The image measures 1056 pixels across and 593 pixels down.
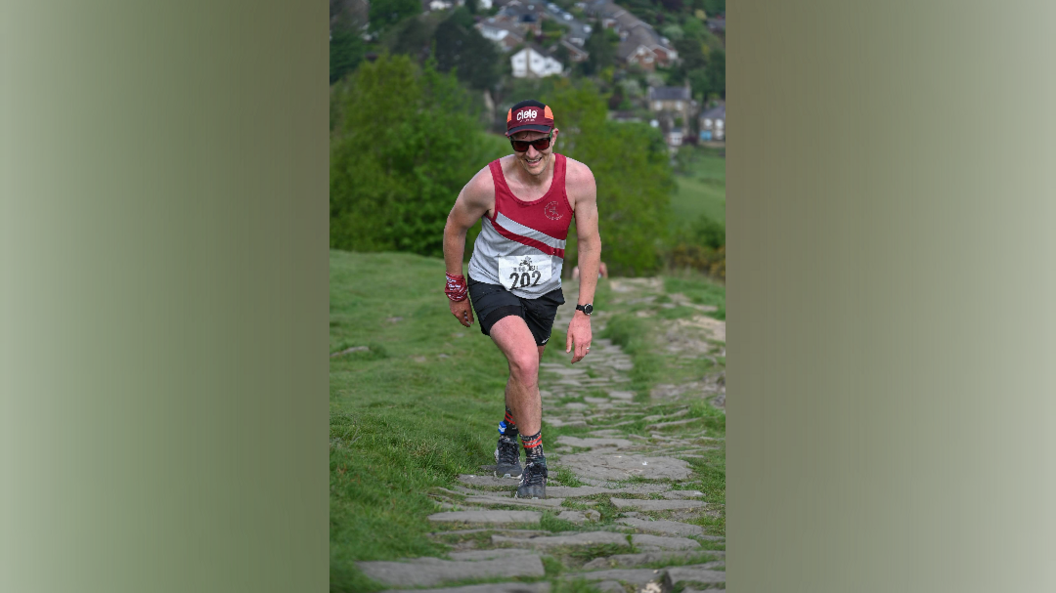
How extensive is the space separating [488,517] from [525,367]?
0.84 metres

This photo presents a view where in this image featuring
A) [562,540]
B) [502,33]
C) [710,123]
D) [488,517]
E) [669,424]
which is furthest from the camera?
[710,123]

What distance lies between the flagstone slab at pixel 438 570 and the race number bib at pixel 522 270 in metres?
1.81

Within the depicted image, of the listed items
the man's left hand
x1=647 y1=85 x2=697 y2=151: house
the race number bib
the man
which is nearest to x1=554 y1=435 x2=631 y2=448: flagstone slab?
the man

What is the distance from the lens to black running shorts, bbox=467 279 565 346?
5.44m

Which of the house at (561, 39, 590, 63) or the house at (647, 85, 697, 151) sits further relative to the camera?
the house at (647, 85, 697, 151)

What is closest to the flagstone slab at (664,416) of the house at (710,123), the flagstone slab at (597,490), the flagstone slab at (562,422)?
the flagstone slab at (562,422)

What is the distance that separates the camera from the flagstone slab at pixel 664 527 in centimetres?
480

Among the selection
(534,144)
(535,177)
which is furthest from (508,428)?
(534,144)

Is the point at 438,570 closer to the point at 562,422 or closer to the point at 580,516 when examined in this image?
the point at 580,516

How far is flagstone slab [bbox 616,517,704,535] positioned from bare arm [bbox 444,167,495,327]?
1565 millimetres

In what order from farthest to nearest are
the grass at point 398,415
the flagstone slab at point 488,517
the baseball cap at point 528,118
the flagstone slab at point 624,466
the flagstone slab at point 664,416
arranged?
1. the flagstone slab at point 664,416
2. the flagstone slab at point 624,466
3. the baseball cap at point 528,118
4. the flagstone slab at point 488,517
5. the grass at point 398,415

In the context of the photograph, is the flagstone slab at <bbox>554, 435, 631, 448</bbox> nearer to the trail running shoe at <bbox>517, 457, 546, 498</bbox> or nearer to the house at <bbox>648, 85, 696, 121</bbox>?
the trail running shoe at <bbox>517, 457, 546, 498</bbox>

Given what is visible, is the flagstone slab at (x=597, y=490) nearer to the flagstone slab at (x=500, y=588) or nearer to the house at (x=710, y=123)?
the flagstone slab at (x=500, y=588)

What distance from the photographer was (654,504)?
17.8ft
